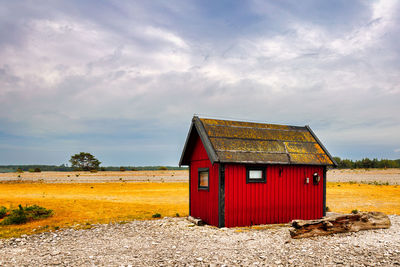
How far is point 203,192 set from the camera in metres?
15.5

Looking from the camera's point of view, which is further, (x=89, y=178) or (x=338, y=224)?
(x=89, y=178)

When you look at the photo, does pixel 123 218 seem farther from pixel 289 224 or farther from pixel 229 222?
pixel 289 224

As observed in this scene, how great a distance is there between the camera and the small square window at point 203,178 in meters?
15.3

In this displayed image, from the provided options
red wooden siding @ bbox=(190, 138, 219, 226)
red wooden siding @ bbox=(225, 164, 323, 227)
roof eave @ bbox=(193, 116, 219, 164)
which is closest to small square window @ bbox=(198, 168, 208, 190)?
red wooden siding @ bbox=(190, 138, 219, 226)

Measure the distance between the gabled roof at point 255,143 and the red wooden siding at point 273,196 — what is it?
0.45m

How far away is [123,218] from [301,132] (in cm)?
1145

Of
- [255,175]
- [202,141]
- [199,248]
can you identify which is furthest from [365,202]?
[199,248]

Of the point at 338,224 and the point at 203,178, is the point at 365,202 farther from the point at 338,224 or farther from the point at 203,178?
the point at 203,178

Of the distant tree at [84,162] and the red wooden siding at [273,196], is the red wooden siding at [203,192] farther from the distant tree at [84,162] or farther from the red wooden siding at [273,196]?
the distant tree at [84,162]

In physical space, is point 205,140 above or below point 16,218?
above

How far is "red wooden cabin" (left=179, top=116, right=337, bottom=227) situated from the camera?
45.4 feet

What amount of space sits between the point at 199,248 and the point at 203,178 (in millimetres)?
5307

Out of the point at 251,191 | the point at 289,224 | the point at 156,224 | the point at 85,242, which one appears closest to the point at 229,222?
the point at 251,191

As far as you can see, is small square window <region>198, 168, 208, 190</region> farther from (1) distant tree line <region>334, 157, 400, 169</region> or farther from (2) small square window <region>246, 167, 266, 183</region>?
(1) distant tree line <region>334, 157, 400, 169</region>
